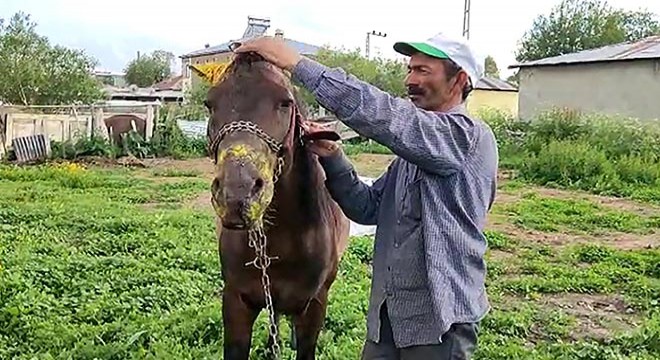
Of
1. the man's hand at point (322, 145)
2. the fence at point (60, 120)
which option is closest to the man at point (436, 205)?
the man's hand at point (322, 145)

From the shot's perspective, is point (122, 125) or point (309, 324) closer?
point (309, 324)

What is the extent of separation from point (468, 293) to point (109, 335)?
2716 millimetres

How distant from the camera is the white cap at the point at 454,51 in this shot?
2.08m

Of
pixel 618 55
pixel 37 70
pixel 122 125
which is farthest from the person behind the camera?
pixel 37 70

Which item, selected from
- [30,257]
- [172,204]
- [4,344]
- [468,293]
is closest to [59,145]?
[172,204]

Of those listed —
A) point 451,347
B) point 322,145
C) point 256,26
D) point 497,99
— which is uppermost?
point 497,99

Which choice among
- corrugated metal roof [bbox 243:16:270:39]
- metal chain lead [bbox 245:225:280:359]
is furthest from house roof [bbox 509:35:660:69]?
metal chain lead [bbox 245:225:280:359]

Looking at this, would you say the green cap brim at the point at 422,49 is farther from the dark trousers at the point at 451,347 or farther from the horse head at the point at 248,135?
the dark trousers at the point at 451,347

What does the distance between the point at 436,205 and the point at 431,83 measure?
1.15 ft

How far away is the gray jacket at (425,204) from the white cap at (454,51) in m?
0.12

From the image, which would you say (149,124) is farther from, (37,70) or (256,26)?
(256,26)

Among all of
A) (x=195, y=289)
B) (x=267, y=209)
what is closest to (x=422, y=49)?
(x=267, y=209)

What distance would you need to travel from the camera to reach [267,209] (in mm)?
2553

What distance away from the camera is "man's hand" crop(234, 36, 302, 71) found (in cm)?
197
